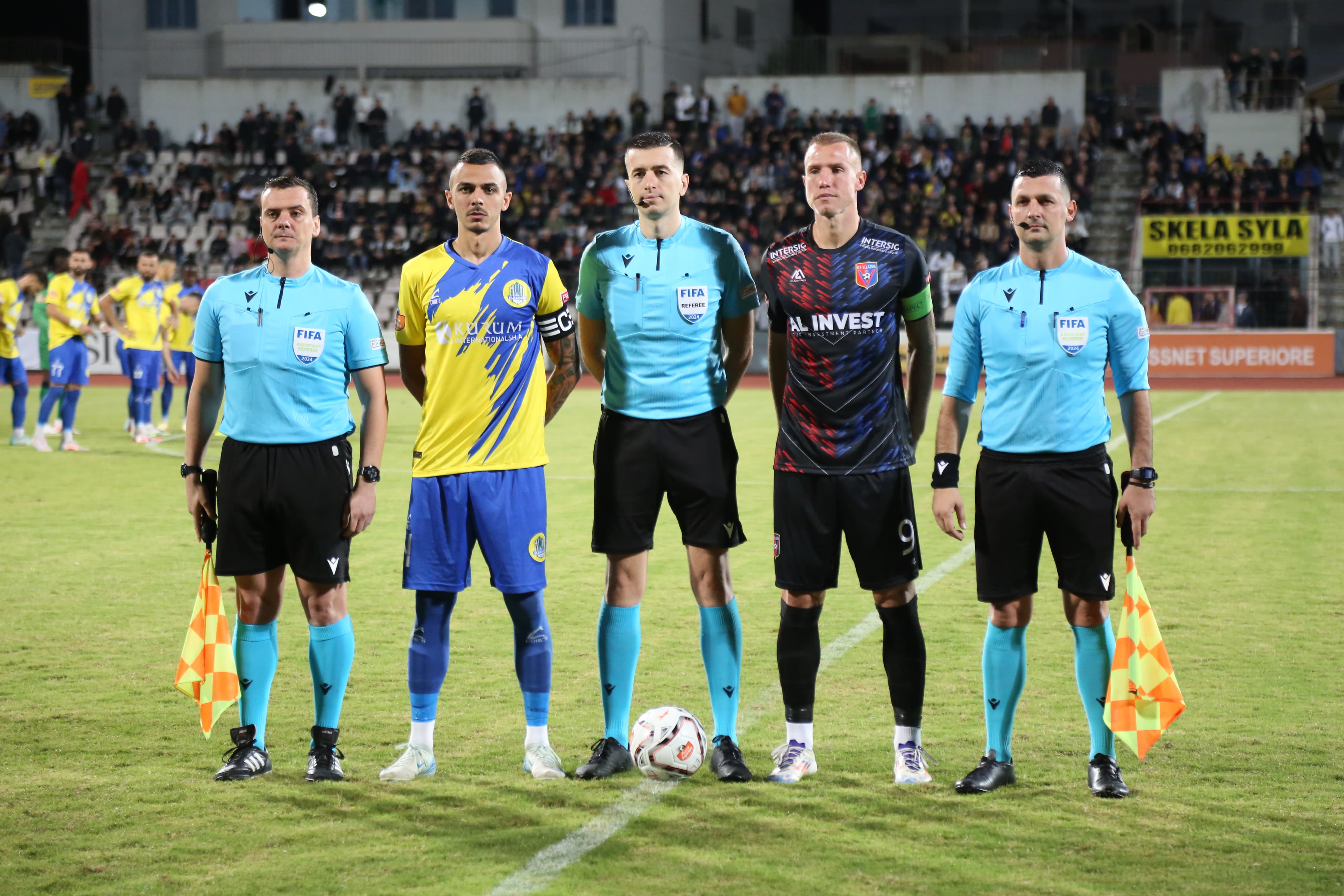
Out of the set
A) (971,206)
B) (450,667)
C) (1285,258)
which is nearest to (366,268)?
(971,206)

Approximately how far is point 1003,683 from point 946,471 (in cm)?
80

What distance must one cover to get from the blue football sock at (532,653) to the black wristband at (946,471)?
1.55m

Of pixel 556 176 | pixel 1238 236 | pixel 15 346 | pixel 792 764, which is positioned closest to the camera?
pixel 792 764

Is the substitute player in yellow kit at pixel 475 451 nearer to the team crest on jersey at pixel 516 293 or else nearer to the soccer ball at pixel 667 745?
the team crest on jersey at pixel 516 293

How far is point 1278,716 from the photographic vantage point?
586cm

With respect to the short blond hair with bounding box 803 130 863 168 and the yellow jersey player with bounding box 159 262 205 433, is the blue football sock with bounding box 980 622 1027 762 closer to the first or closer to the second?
the short blond hair with bounding box 803 130 863 168

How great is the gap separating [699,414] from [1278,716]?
2804mm

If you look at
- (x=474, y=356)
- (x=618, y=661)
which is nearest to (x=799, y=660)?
(x=618, y=661)

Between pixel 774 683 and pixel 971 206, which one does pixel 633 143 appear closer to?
pixel 774 683

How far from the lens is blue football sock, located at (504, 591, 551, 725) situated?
17.2 feet

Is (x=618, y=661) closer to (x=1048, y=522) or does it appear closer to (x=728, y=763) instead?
(x=728, y=763)

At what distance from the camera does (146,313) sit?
1750 cm

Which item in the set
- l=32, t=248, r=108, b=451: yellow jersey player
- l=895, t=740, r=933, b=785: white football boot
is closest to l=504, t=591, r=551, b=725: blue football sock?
l=895, t=740, r=933, b=785: white football boot

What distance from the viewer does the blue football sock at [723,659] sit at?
5.31 meters
